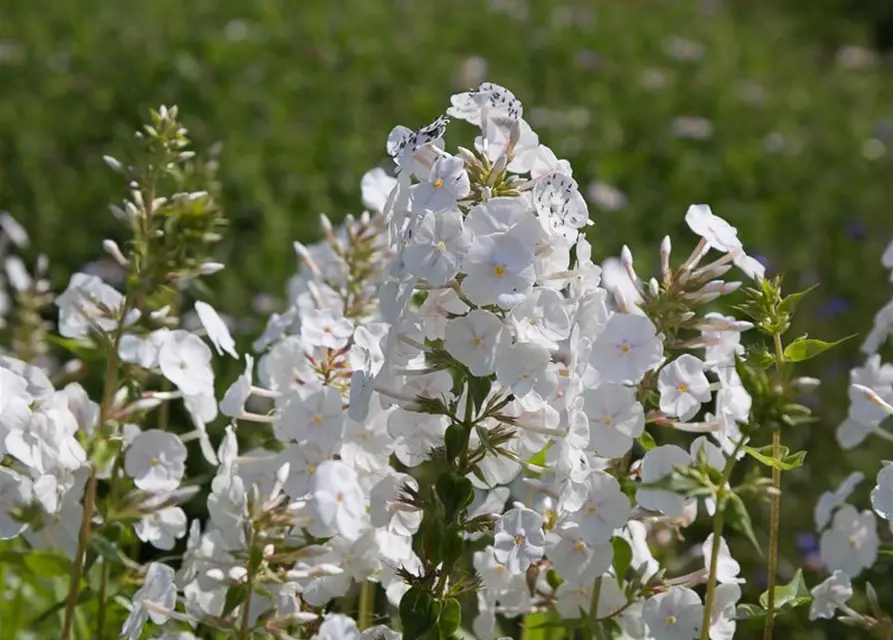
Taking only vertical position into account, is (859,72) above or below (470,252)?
above

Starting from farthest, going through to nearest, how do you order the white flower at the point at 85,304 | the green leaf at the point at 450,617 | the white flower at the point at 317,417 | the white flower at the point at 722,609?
the white flower at the point at 85,304, the white flower at the point at 722,609, the white flower at the point at 317,417, the green leaf at the point at 450,617

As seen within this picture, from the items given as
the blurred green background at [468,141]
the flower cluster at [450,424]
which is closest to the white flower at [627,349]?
the flower cluster at [450,424]

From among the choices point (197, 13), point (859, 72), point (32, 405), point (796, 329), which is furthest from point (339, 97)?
point (32, 405)

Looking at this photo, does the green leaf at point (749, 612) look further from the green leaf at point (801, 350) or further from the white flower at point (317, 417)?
the white flower at point (317, 417)

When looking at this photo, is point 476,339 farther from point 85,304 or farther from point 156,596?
point 85,304

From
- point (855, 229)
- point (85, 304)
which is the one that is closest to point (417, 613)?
point (85, 304)

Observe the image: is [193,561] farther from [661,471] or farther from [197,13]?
[197,13]
